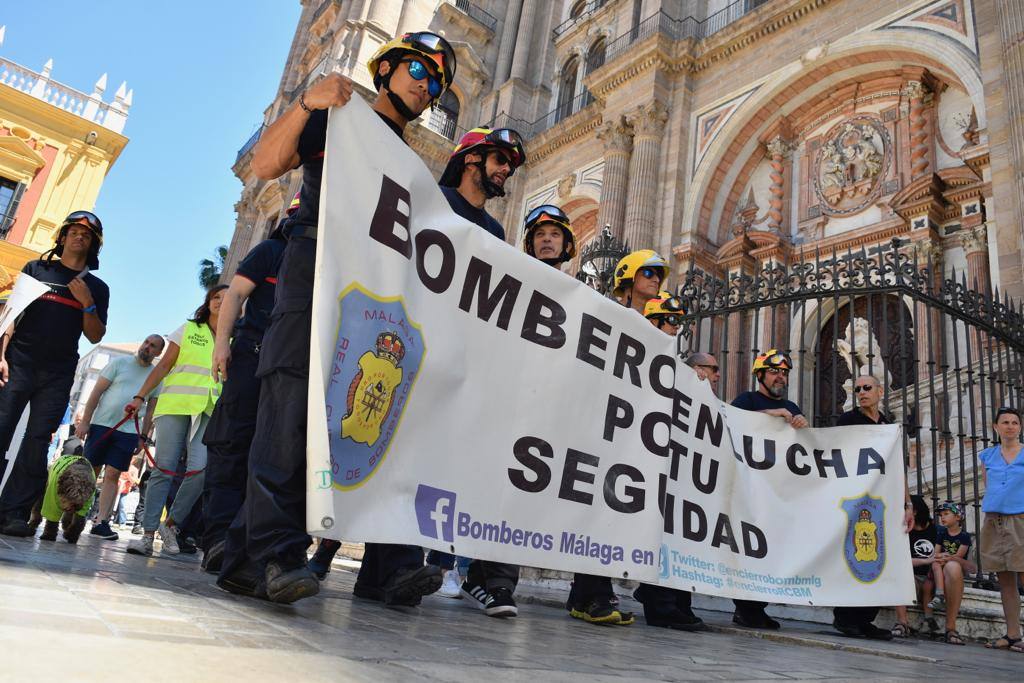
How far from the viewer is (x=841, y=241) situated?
475 inches

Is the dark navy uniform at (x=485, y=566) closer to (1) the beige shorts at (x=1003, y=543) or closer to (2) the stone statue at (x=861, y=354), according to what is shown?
(1) the beige shorts at (x=1003, y=543)

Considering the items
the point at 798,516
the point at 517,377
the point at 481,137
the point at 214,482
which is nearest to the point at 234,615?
the point at 517,377

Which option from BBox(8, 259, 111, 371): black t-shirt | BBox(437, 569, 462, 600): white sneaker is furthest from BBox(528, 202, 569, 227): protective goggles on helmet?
BBox(8, 259, 111, 371): black t-shirt

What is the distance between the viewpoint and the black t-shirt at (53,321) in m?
3.98

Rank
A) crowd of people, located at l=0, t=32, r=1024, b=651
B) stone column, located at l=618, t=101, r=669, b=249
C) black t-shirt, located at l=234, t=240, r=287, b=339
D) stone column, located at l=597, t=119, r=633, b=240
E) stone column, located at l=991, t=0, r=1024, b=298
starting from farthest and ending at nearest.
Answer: stone column, located at l=597, t=119, r=633, b=240, stone column, located at l=618, t=101, r=669, b=249, stone column, located at l=991, t=0, r=1024, b=298, black t-shirt, located at l=234, t=240, r=287, b=339, crowd of people, located at l=0, t=32, r=1024, b=651

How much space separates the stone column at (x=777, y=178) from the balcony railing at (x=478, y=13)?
505 inches

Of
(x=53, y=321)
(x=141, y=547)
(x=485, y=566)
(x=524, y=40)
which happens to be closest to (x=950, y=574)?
(x=485, y=566)

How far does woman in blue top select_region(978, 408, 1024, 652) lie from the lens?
4.52 metres

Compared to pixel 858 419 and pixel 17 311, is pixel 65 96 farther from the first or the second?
pixel 858 419

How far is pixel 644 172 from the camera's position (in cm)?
1423

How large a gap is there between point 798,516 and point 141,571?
323cm

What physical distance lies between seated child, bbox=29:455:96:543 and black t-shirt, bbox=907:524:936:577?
5250 mm

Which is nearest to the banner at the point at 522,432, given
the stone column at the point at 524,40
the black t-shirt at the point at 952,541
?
the black t-shirt at the point at 952,541

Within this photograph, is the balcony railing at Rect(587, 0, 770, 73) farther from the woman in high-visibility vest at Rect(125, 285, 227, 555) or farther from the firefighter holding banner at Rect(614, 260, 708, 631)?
the woman in high-visibility vest at Rect(125, 285, 227, 555)
